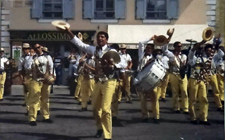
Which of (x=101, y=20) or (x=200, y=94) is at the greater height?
(x=101, y=20)

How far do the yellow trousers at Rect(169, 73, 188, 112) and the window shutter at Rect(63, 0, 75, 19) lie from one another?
4.13 m

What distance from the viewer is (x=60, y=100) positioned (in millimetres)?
10242

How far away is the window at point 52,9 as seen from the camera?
37.6 ft

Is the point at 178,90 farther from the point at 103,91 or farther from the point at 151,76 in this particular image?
the point at 103,91

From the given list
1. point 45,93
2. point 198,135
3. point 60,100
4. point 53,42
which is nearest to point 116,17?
point 53,42

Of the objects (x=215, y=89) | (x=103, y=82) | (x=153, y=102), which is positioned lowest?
(x=153, y=102)

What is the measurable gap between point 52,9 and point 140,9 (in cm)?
212

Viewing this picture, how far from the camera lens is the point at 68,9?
11664mm

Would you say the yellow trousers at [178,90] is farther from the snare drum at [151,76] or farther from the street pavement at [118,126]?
the snare drum at [151,76]

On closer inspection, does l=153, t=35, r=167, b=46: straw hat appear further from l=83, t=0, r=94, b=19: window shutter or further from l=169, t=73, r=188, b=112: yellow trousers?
l=83, t=0, r=94, b=19: window shutter

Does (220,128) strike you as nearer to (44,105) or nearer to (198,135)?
(198,135)

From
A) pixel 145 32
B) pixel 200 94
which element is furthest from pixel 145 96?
pixel 145 32

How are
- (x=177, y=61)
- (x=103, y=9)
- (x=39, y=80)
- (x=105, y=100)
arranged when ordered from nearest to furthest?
(x=105, y=100) → (x=39, y=80) → (x=177, y=61) → (x=103, y=9)

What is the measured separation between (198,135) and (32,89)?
2417mm
